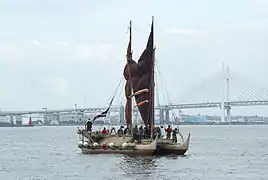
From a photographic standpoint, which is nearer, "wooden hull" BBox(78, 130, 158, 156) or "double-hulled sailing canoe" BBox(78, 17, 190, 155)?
"wooden hull" BBox(78, 130, 158, 156)

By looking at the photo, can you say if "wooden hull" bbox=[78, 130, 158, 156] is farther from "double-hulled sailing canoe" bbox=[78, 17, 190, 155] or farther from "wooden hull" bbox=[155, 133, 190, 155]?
"wooden hull" bbox=[155, 133, 190, 155]

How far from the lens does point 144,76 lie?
5100cm

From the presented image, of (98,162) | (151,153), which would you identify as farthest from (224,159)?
(98,162)

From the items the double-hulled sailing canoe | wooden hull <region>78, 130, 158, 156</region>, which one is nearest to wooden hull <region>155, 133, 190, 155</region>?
the double-hulled sailing canoe

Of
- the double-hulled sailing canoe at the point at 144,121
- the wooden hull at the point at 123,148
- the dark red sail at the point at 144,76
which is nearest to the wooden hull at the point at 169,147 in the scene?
the double-hulled sailing canoe at the point at 144,121

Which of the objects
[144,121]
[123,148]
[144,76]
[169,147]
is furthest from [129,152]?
[144,76]

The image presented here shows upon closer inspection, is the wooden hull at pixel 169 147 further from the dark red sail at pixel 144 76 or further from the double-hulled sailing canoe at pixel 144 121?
the dark red sail at pixel 144 76

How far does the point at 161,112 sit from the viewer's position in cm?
13375

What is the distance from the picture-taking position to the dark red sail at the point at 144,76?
50.4 meters

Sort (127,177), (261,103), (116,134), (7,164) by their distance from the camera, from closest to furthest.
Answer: (127,177), (7,164), (116,134), (261,103)

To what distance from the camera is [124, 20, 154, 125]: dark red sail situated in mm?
50375

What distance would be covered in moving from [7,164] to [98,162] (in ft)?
21.4

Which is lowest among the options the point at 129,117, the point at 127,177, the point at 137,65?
the point at 127,177

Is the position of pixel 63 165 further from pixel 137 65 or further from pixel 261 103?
pixel 261 103
